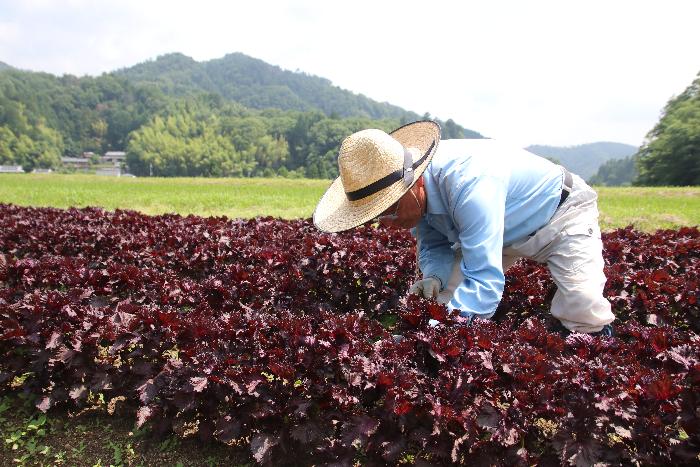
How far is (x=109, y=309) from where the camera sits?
11.4 ft

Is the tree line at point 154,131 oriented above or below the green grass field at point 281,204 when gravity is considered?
above

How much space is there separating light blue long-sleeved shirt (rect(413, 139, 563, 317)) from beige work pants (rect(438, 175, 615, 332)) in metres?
0.12

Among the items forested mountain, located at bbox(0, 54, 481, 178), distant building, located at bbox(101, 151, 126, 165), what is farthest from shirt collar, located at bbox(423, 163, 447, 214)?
distant building, located at bbox(101, 151, 126, 165)

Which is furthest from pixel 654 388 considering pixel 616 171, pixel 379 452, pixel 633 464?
pixel 616 171

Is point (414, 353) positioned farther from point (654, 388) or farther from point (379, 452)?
point (654, 388)

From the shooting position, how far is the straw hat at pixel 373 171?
2676 mm

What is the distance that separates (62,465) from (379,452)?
1.90m

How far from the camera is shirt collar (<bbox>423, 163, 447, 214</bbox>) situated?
2.90m

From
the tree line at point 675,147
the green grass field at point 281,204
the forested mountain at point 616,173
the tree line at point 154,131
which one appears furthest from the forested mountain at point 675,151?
the forested mountain at point 616,173

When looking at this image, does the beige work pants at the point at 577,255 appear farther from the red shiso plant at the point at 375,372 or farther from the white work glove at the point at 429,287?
the white work glove at the point at 429,287

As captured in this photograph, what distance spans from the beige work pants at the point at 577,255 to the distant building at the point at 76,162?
4586 inches

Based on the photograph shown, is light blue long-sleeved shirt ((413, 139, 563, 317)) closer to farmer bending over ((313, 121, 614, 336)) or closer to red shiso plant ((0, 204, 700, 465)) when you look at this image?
farmer bending over ((313, 121, 614, 336))

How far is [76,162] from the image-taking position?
358 ft

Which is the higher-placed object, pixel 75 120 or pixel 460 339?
pixel 75 120
